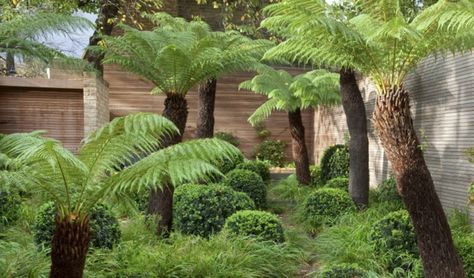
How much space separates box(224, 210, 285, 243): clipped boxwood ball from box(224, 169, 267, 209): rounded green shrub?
231cm

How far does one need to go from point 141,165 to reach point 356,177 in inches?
173

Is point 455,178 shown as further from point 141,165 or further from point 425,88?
point 141,165

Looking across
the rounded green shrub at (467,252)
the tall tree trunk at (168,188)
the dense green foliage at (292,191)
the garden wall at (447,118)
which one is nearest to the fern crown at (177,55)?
the tall tree trunk at (168,188)

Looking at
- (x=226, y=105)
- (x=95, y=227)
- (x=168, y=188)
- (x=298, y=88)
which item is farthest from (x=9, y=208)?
(x=226, y=105)

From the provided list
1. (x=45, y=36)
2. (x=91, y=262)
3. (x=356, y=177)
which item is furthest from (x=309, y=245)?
(x=45, y=36)

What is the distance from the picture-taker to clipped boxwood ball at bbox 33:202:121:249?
4.30m

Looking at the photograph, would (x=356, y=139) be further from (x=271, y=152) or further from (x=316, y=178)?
(x=271, y=152)

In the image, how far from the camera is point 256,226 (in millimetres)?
4781

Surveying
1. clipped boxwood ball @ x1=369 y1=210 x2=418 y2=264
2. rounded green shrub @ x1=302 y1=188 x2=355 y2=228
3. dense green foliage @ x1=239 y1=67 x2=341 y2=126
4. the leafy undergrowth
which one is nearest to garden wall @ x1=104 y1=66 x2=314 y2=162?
dense green foliage @ x1=239 y1=67 x2=341 y2=126

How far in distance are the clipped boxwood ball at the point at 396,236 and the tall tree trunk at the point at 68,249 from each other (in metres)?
2.69

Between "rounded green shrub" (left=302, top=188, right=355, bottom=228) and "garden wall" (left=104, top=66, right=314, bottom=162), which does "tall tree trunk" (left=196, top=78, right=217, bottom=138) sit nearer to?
"rounded green shrub" (left=302, top=188, right=355, bottom=228)

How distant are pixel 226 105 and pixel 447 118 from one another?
24.4ft

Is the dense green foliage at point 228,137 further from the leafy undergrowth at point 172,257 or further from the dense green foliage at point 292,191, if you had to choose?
the leafy undergrowth at point 172,257

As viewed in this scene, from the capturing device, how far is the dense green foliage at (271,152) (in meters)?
12.6
